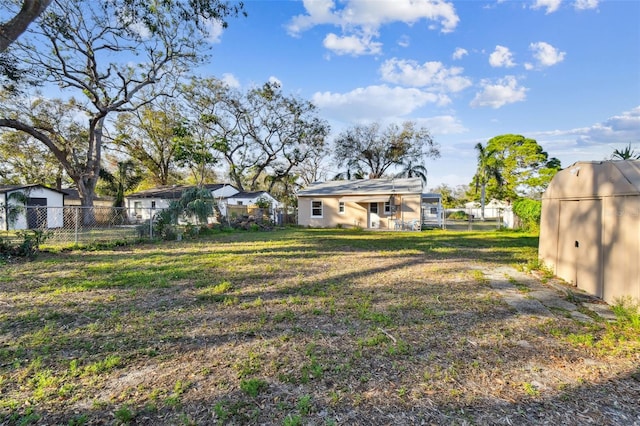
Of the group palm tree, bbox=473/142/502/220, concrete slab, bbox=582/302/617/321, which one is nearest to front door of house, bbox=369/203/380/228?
concrete slab, bbox=582/302/617/321

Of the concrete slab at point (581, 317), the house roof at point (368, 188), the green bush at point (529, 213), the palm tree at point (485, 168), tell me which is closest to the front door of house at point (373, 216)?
the house roof at point (368, 188)

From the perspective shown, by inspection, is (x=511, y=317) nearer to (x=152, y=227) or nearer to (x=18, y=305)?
(x=18, y=305)

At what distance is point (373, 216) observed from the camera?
66.0 feet

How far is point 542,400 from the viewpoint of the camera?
2396mm

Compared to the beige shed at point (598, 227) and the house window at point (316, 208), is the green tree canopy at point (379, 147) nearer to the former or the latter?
the house window at point (316, 208)

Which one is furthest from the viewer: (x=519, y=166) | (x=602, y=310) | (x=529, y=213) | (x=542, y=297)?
(x=519, y=166)

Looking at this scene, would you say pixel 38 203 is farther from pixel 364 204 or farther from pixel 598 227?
pixel 598 227

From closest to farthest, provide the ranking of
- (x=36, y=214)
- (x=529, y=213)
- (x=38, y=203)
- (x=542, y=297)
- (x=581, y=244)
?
(x=542, y=297) < (x=581, y=244) < (x=529, y=213) < (x=38, y=203) < (x=36, y=214)

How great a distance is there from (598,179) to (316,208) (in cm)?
1756

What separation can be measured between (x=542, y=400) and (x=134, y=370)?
346cm

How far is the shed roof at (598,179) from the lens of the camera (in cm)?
447

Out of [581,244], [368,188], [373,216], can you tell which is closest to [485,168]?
[368,188]

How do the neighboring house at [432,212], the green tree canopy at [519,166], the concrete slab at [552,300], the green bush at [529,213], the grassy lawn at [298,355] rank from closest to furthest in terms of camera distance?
the grassy lawn at [298,355]
the concrete slab at [552,300]
the green bush at [529,213]
the neighboring house at [432,212]
the green tree canopy at [519,166]

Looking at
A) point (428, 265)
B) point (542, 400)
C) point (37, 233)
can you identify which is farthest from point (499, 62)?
point (37, 233)
